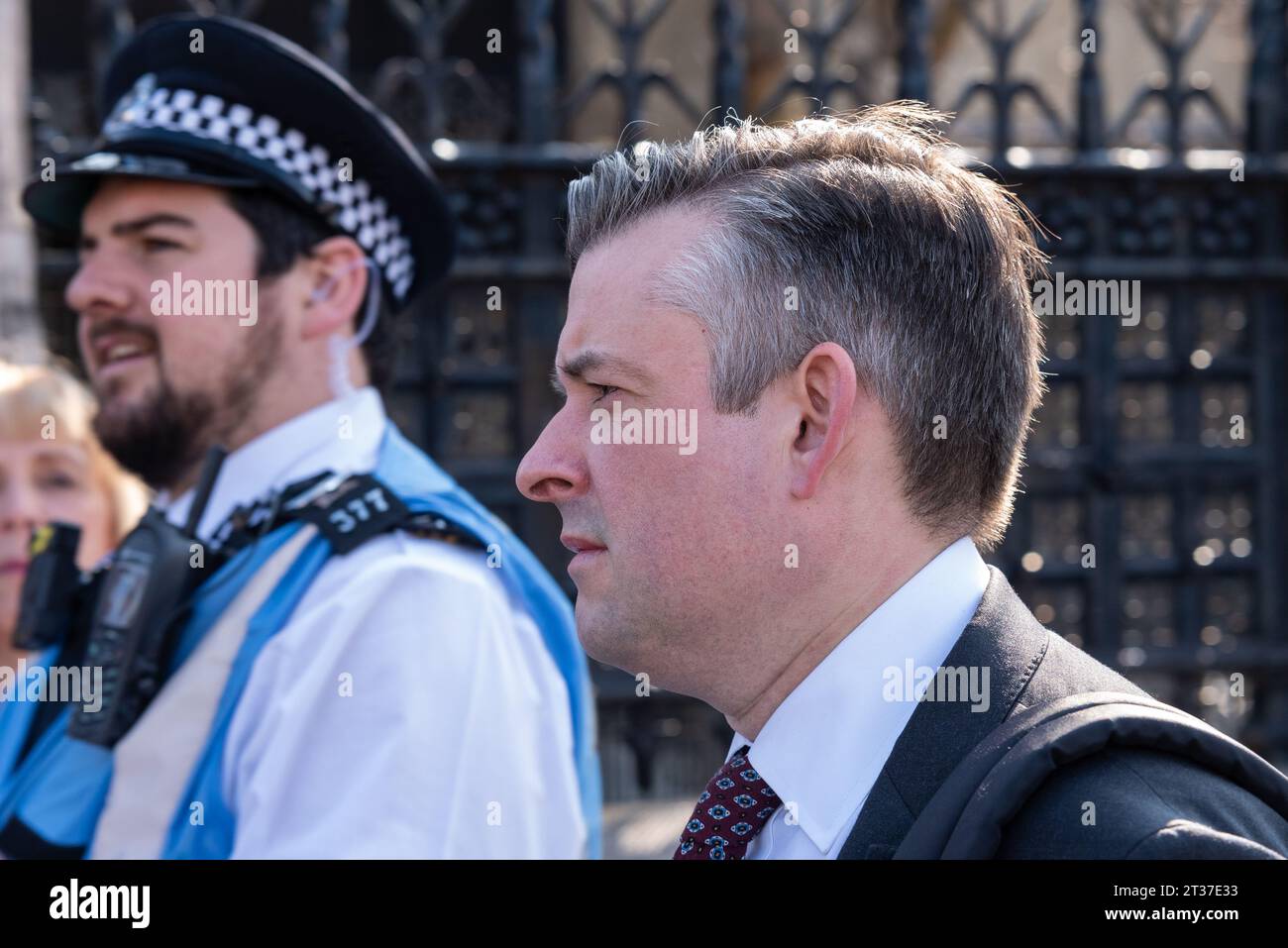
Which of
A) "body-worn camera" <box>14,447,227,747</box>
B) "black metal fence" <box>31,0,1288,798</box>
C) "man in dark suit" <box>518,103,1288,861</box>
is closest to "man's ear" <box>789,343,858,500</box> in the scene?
"man in dark suit" <box>518,103,1288,861</box>

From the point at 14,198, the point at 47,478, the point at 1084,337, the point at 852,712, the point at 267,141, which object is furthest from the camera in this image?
the point at 1084,337

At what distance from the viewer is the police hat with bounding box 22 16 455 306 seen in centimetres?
270

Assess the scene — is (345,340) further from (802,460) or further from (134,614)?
(802,460)

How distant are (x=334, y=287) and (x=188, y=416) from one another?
365 millimetres

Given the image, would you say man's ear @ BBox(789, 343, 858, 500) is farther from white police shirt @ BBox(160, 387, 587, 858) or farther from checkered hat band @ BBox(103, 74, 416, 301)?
checkered hat band @ BBox(103, 74, 416, 301)

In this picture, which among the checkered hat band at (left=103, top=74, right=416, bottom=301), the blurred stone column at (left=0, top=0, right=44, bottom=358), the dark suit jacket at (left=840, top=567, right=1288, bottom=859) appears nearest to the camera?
the dark suit jacket at (left=840, top=567, right=1288, bottom=859)

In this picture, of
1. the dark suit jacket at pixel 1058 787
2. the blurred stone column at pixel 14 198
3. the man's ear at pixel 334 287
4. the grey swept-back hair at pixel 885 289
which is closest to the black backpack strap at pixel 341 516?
the man's ear at pixel 334 287

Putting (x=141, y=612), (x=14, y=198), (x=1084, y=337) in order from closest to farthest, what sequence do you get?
(x=141, y=612) < (x=14, y=198) < (x=1084, y=337)

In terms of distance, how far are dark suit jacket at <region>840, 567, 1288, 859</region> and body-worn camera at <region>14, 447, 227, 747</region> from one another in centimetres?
129

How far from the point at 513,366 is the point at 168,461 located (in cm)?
285

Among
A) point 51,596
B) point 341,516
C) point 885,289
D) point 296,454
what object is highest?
point 885,289

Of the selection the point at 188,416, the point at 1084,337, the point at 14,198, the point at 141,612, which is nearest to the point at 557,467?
the point at 141,612

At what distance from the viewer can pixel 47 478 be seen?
11.7 ft

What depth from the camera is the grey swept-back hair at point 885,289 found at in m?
1.60
